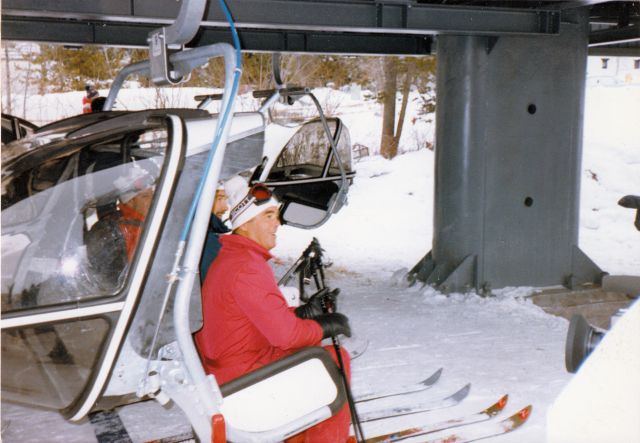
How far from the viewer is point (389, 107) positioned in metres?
20.8

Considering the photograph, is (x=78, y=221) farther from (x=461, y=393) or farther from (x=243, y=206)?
(x=461, y=393)

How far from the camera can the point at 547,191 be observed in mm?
8672

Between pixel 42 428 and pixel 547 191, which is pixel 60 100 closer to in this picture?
pixel 547 191

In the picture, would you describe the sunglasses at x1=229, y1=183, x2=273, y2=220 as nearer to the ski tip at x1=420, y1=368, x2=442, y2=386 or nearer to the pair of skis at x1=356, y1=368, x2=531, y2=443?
the pair of skis at x1=356, y1=368, x2=531, y2=443

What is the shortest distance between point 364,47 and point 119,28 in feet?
10.3

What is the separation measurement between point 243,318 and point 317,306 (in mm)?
642

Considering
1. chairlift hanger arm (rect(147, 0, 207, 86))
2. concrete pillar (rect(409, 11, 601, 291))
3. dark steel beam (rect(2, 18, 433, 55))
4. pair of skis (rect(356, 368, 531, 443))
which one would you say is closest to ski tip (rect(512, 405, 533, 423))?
pair of skis (rect(356, 368, 531, 443))

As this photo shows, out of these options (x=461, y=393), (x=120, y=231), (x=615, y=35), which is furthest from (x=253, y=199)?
(x=615, y=35)

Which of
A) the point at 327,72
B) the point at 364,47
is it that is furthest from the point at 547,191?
the point at 327,72

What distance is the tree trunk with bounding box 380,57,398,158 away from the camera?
2039cm

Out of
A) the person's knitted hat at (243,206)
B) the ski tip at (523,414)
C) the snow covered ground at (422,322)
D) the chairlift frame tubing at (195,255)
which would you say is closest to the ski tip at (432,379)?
the snow covered ground at (422,322)

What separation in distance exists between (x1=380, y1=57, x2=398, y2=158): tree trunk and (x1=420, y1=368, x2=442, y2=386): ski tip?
50.9 feet

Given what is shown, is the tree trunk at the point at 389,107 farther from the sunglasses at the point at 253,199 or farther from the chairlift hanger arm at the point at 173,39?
the chairlift hanger arm at the point at 173,39

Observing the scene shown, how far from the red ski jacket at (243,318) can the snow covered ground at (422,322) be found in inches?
61.1
